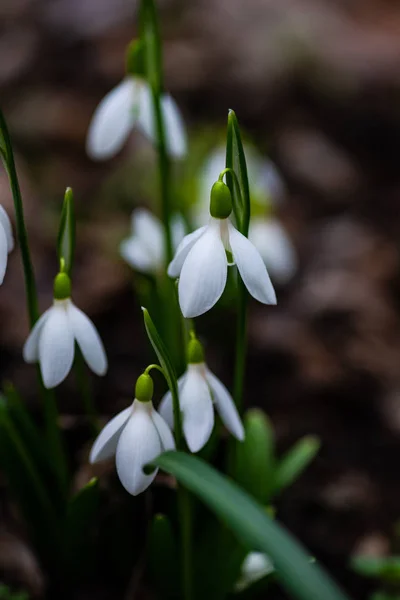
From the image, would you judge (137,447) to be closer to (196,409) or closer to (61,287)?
(196,409)

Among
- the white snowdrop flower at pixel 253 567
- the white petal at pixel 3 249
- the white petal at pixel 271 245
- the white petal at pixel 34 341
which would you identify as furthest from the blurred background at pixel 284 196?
the white petal at pixel 3 249

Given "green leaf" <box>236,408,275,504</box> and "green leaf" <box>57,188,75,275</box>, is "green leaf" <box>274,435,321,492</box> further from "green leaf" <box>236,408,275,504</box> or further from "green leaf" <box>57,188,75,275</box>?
"green leaf" <box>57,188,75,275</box>

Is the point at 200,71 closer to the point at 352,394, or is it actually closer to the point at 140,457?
the point at 352,394

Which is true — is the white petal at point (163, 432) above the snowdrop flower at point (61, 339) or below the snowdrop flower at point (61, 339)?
below

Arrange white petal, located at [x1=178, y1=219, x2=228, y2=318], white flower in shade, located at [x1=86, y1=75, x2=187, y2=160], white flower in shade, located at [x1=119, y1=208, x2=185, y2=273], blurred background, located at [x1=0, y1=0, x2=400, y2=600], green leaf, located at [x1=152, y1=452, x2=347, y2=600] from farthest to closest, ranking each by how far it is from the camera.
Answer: blurred background, located at [x1=0, y1=0, x2=400, y2=600]
white flower in shade, located at [x1=119, y1=208, x2=185, y2=273]
white flower in shade, located at [x1=86, y1=75, x2=187, y2=160]
white petal, located at [x1=178, y1=219, x2=228, y2=318]
green leaf, located at [x1=152, y1=452, x2=347, y2=600]

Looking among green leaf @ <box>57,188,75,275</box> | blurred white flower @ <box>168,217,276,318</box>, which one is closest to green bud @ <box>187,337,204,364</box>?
blurred white flower @ <box>168,217,276,318</box>

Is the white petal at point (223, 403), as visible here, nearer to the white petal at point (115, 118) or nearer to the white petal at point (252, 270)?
the white petal at point (252, 270)
